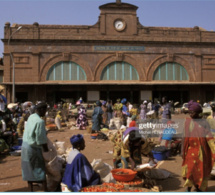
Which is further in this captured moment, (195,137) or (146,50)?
(146,50)

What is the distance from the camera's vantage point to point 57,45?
25.8m

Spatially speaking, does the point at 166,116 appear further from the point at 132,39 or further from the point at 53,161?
the point at 132,39

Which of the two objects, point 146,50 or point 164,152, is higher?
point 146,50

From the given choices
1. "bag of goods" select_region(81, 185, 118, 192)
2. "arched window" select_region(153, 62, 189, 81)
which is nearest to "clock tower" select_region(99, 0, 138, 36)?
"arched window" select_region(153, 62, 189, 81)

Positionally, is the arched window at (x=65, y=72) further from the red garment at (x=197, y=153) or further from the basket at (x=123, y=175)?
the red garment at (x=197, y=153)

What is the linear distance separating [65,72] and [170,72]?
10597 millimetres

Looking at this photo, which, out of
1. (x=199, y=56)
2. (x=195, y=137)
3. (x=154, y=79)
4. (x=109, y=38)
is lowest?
(x=195, y=137)

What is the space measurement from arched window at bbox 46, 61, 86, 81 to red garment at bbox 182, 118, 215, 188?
2141cm

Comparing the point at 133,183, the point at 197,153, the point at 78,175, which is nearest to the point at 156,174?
the point at 133,183

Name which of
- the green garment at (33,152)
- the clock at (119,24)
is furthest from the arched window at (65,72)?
the green garment at (33,152)

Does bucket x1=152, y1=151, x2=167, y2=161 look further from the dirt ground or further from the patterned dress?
the patterned dress

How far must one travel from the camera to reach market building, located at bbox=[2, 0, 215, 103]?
2541 cm

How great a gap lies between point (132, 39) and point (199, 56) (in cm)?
725

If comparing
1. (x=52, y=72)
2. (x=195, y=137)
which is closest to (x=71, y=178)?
(x=195, y=137)
